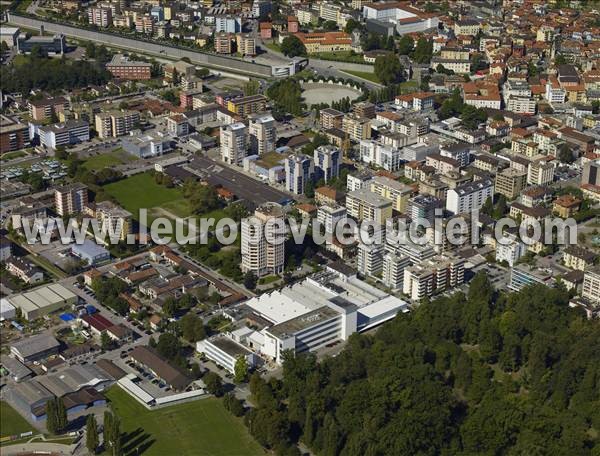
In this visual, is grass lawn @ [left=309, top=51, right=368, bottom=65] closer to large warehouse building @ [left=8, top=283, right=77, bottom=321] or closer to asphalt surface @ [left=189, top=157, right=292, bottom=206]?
asphalt surface @ [left=189, top=157, right=292, bottom=206]

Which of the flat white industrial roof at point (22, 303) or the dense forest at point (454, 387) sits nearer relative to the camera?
the dense forest at point (454, 387)

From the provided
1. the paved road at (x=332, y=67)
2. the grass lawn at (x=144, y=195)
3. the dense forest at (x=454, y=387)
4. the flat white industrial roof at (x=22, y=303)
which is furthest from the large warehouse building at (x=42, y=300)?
the paved road at (x=332, y=67)

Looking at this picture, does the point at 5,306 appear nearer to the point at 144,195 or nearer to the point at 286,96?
the point at 144,195

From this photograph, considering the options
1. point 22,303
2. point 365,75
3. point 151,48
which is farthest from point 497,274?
point 151,48

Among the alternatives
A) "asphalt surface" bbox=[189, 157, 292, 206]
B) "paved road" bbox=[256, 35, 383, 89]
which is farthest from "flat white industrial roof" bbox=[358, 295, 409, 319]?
"paved road" bbox=[256, 35, 383, 89]

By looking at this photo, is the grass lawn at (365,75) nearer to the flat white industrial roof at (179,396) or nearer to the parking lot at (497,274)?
the parking lot at (497,274)

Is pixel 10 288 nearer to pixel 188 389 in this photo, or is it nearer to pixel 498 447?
pixel 188 389
